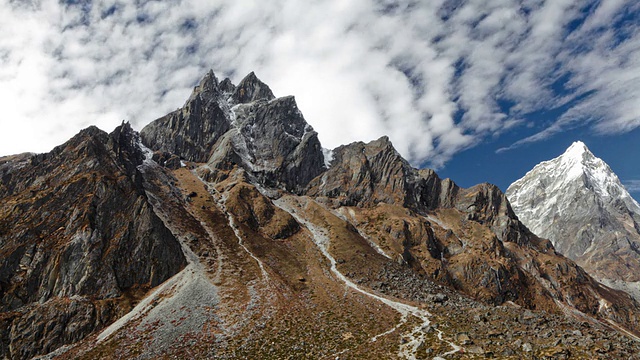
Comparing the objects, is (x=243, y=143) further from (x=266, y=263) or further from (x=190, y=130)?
(x=266, y=263)

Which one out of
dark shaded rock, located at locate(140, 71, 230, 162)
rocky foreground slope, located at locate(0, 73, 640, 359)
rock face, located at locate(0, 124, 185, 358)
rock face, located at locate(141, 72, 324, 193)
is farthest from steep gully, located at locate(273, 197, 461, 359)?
dark shaded rock, located at locate(140, 71, 230, 162)

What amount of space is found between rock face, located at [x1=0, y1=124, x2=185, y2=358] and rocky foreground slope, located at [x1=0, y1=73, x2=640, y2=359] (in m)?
0.34

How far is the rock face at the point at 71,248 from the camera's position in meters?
59.6

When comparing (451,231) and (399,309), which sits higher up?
(451,231)

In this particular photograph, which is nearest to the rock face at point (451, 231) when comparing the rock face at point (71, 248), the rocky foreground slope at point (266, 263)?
the rocky foreground slope at point (266, 263)

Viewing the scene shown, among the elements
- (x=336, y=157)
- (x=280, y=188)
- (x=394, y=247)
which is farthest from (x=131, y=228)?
(x=336, y=157)

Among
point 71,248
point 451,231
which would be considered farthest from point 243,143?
point 71,248

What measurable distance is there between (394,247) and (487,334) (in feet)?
258

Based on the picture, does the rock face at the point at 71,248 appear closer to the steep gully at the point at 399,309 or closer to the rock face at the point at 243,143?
the steep gully at the point at 399,309

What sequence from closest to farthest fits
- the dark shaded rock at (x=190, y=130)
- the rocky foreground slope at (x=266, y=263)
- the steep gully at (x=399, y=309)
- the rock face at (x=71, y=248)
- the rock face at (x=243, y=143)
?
the steep gully at (x=399, y=309)
the rocky foreground slope at (x=266, y=263)
the rock face at (x=71, y=248)
the rock face at (x=243, y=143)
the dark shaded rock at (x=190, y=130)

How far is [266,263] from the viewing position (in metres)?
92.4

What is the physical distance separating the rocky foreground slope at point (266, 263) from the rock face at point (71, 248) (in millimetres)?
341

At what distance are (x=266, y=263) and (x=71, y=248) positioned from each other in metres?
42.5

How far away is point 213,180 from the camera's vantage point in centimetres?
15312
